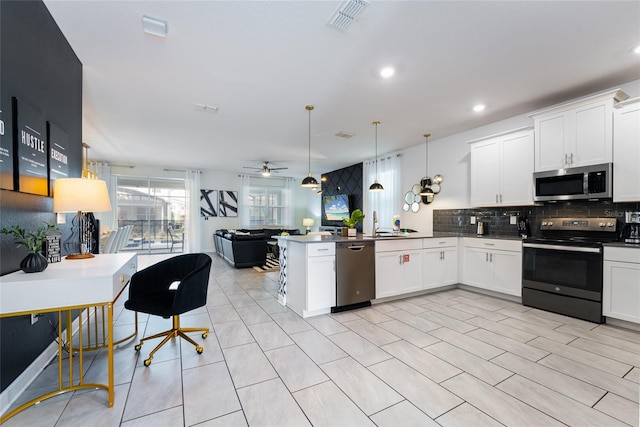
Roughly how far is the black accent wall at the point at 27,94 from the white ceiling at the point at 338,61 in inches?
7.3

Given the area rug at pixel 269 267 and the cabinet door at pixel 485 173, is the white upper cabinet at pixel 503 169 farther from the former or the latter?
the area rug at pixel 269 267

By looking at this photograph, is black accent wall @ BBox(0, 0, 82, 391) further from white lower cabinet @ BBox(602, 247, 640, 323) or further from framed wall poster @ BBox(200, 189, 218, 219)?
framed wall poster @ BBox(200, 189, 218, 219)

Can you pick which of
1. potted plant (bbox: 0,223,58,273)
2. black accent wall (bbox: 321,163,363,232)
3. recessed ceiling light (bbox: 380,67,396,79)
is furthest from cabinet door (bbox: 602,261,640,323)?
black accent wall (bbox: 321,163,363,232)

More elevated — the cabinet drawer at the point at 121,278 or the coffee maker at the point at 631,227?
the coffee maker at the point at 631,227

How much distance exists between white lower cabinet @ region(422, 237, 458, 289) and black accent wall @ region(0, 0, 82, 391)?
4158 mm

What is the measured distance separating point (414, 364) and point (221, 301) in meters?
2.68

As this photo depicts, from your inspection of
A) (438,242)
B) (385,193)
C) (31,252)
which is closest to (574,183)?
(438,242)


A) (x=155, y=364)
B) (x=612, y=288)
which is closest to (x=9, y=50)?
(x=155, y=364)

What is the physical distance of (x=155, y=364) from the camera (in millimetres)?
2221

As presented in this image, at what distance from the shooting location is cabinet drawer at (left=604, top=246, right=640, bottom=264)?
275 centimetres

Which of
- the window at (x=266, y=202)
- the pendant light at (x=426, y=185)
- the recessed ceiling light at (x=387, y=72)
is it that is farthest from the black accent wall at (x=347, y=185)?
the recessed ceiling light at (x=387, y=72)

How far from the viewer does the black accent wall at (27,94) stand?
5.54 feet

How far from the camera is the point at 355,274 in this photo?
3492mm

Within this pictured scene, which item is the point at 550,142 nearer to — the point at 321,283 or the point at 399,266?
the point at 399,266
